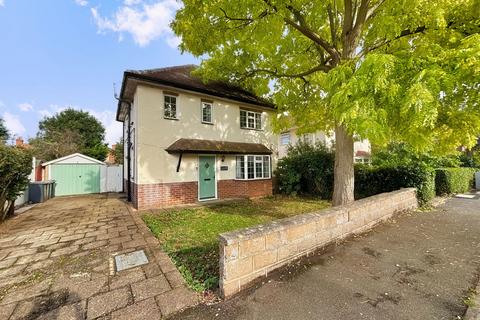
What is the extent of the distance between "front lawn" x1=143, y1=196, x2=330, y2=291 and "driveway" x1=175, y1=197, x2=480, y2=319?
85 centimetres

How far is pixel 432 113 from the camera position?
300 cm

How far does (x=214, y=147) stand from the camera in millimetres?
10617

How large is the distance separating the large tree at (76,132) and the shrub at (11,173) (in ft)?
62.1

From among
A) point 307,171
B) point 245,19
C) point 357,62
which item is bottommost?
point 307,171

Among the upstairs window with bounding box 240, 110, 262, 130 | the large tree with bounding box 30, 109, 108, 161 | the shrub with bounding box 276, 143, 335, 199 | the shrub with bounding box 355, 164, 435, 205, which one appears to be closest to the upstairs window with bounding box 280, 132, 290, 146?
the shrub with bounding box 276, 143, 335, 199

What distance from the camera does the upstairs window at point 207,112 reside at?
36.0 feet

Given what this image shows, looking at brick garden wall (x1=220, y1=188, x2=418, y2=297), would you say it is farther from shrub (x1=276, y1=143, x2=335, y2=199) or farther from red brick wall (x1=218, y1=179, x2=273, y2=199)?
red brick wall (x1=218, y1=179, x2=273, y2=199)

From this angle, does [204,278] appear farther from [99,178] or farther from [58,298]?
[99,178]

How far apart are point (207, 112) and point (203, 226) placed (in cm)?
656

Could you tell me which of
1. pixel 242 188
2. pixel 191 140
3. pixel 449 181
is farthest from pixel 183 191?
pixel 449 181

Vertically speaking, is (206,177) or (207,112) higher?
(207,112)

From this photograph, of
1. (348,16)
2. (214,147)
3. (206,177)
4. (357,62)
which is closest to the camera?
(357,62)

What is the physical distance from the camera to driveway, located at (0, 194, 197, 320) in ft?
9.09

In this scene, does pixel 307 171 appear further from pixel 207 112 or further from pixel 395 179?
pixel 207 112
